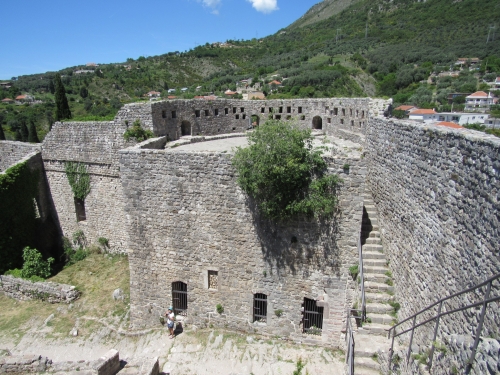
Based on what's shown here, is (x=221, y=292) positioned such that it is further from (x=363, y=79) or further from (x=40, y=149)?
(x=363, y=79)

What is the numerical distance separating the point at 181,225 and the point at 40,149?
1222cm

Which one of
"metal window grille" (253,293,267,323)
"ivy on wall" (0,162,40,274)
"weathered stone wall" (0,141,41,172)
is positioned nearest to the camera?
"metal window grille" (253,293,267,323)

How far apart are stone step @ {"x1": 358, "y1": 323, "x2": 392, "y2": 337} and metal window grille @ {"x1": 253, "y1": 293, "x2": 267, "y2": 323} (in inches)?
134

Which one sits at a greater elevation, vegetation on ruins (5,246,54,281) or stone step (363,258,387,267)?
stone step (363,258,387,267)

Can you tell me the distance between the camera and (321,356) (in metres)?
10.3

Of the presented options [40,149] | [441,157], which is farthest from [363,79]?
[441,157]

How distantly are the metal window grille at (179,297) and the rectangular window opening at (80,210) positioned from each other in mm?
9363

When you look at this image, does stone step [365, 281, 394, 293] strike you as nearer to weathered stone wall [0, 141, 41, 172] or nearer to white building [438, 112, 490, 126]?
weathered stone wall [0, 141, 41, 172]

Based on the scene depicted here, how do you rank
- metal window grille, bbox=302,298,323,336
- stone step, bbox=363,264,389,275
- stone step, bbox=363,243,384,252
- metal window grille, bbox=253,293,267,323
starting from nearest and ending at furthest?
stone step, bbox=363,264,389,275, stone step, bbox=363,243,384,252, metal window grille, bbox=302,298,323,336, metal window grille, bbox=253,293,267,323

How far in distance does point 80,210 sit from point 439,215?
1776cm

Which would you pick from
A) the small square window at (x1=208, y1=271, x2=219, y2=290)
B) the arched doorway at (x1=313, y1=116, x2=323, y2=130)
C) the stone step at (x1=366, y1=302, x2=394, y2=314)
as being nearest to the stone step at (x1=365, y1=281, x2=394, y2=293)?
the stone step at (x1=366, y1=302, x2=394, y2=314)

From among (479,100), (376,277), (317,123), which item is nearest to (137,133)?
(317,123)

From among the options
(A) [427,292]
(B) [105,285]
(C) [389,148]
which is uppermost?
(C) [389,148]

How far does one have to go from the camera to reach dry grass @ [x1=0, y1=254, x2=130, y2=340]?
1334cm
